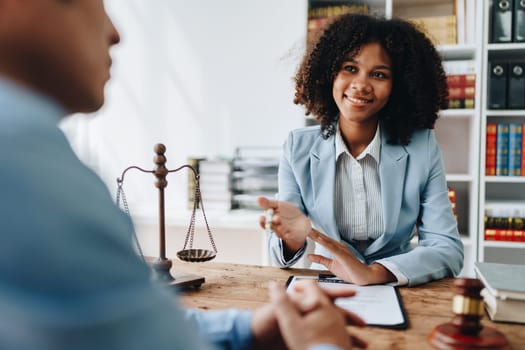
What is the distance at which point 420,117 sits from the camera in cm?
168

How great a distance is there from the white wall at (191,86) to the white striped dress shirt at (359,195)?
1.35 m

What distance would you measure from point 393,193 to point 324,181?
0.76ft

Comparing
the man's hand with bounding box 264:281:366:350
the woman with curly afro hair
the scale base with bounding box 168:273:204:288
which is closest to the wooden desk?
the scale base with bounding box 168:273:204:288

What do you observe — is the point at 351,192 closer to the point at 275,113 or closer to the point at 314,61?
the point at 314,61

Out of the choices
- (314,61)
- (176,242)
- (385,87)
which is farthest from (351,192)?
(176,242)

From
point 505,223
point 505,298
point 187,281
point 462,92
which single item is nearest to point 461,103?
point 462,92

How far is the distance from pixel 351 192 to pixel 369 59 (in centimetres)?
47

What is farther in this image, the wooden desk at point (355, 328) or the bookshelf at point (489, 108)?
the bookshelf at point (489, 108)

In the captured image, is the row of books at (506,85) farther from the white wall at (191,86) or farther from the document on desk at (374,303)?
the document on desk at (374,303)

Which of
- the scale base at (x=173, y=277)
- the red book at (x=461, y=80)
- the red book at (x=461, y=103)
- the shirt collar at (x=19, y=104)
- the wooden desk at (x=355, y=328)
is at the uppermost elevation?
the red book at (x=461, y=80)

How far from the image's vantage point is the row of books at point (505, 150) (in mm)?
2492

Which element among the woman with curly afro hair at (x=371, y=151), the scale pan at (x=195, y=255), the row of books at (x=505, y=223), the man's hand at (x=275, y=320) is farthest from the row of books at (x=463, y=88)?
the man's hand at (x=275, y=320)

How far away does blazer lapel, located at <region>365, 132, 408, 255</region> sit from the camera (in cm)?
150

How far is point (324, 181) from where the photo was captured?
158 centimetres
